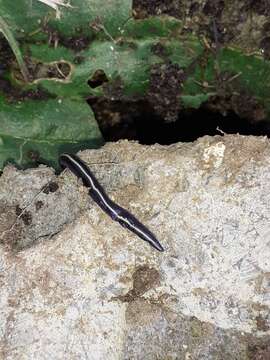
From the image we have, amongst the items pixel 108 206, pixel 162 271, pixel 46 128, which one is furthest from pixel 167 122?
pixel 162 271

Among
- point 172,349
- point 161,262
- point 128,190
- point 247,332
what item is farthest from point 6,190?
point 247,332

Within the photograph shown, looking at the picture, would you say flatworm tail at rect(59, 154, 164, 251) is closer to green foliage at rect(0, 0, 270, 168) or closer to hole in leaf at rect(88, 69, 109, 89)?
green foliage at rect(0, 0, 270, 168)

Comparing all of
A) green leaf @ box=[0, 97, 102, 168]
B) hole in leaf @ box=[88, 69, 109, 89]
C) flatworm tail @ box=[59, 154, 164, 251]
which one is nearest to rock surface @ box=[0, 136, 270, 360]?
flatworm tail @ box=[59, 154, 164, 251]

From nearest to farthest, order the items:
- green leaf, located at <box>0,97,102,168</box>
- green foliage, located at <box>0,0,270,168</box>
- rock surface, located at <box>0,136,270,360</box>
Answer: rock surface, located at <box>0,136,270,360</box>
green foliage, located at <box>0,0,270,168</box>
green leaf, located at <box>0,97,102,168</box>

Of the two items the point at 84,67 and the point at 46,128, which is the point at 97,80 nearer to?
the point at 84,67

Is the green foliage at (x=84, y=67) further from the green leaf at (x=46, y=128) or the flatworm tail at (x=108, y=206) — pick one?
the flatworm tail at (x=108, y=206)
